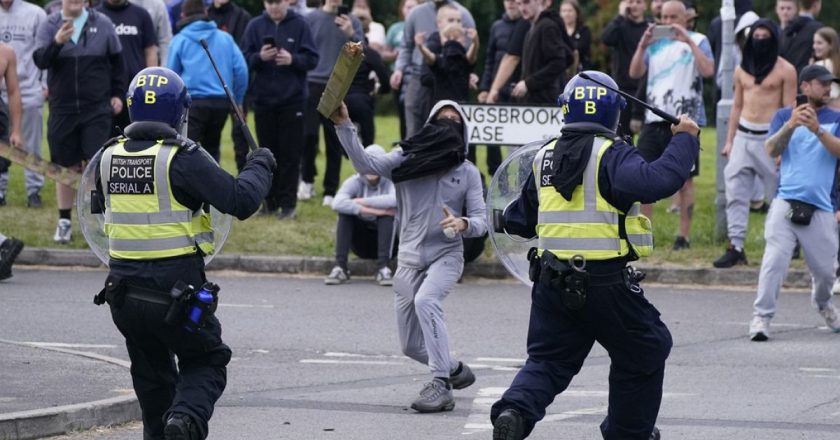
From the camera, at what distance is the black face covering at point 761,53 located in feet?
45.6

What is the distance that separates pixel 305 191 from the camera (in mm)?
18062

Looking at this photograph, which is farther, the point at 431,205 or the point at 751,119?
the point at 751,119

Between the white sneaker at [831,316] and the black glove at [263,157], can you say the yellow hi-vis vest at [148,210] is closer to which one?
the black glove at [263,157]

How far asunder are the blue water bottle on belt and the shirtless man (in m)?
8.04

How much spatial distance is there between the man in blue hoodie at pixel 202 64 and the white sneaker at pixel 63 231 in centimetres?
146

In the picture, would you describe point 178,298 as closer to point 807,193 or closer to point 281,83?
point 807,193

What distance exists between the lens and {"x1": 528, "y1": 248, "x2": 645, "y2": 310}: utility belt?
23.5ft

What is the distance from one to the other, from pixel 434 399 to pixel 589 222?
2.26 m

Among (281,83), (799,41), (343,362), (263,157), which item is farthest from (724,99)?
(263,157)

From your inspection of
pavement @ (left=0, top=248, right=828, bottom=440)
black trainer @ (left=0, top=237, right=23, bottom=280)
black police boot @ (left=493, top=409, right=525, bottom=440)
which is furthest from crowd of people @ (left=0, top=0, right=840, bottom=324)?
black police boot @ (left=493, top=409, right=525, bottom=440)

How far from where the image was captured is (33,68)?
54.9ft

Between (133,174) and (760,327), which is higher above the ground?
(133,174)

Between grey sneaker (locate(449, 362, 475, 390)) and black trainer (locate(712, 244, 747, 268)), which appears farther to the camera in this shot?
black trainer (locate(712, 244, 747, 268))

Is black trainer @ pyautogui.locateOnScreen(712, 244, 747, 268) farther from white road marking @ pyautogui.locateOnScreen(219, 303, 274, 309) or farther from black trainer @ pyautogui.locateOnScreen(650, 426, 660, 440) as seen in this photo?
black trainer @ pyautogui.locateOnScreen(650, 426, 660, 440)
